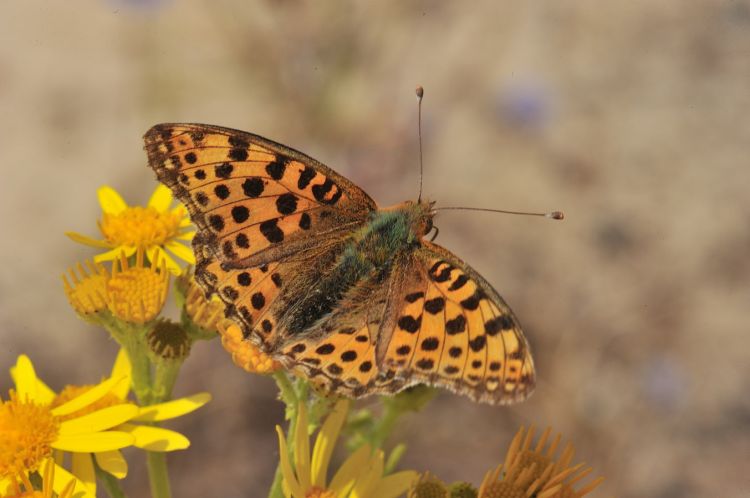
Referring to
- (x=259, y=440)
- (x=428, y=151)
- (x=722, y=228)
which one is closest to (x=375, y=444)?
(x=259, y=440)

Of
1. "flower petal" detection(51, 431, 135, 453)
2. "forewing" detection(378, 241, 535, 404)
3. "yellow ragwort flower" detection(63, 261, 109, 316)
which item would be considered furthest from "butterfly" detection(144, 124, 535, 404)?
"flower petal" detection(51, 431, 135, 453)

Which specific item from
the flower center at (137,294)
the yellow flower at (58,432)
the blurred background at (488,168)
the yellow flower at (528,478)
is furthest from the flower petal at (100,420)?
the blurred background at (488,168)

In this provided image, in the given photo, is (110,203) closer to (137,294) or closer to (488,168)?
(137,294)

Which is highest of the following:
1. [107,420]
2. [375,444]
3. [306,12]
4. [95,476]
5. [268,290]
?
[306,12]

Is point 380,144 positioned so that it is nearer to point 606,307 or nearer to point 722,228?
point 606,307

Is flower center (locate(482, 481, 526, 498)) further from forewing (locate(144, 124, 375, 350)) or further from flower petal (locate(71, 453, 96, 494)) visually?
flower petal (locate(71, 453, 96, 494))

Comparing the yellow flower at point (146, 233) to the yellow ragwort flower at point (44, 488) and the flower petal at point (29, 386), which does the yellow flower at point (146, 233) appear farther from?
the yellow ragwort flower at point (44, 488)
